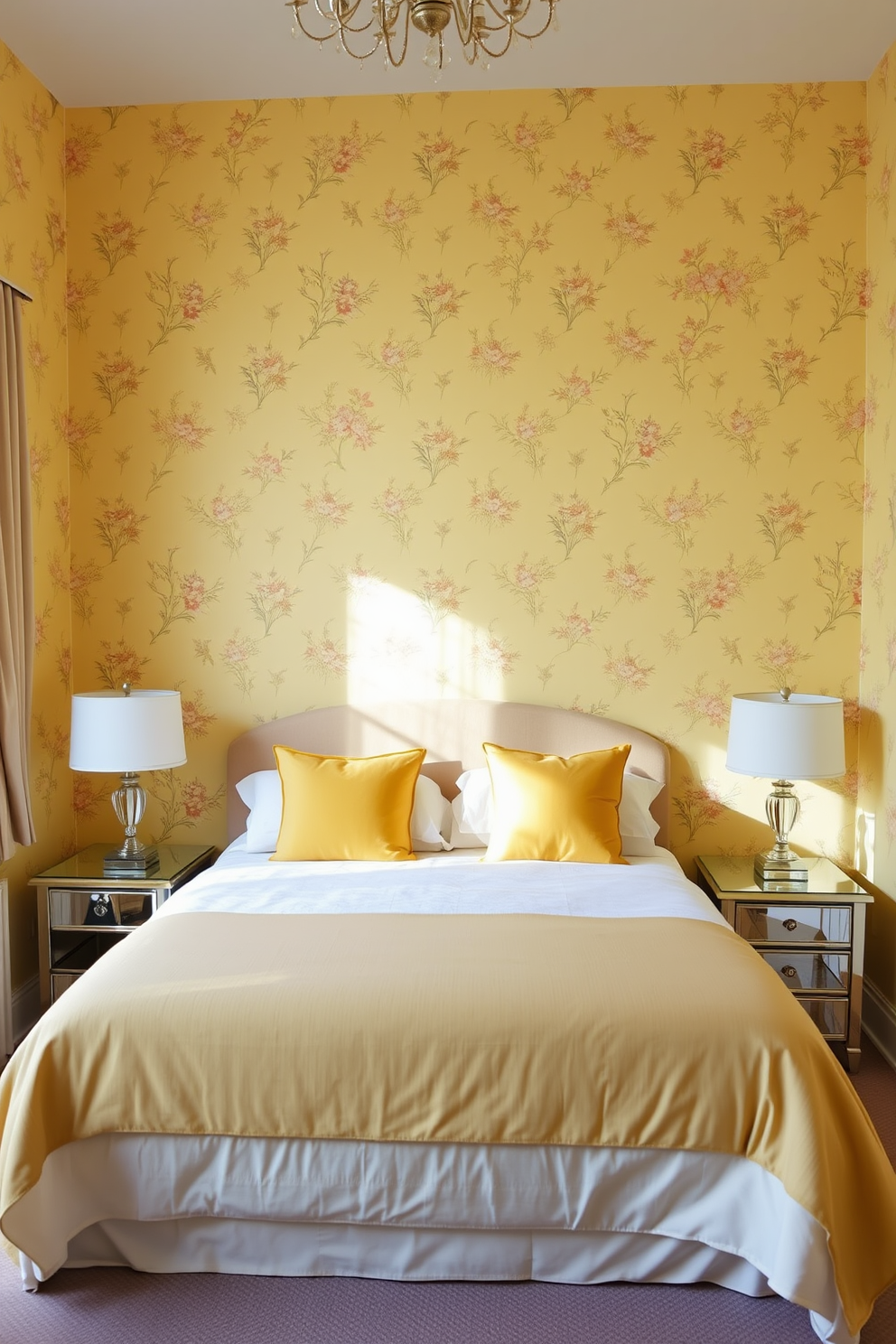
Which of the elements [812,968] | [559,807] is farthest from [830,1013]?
[559,807]

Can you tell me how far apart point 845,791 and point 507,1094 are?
6.76ft

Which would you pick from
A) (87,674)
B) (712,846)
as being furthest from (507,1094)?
(87,674)

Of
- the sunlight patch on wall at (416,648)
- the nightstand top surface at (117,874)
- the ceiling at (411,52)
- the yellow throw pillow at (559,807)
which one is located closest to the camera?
the ceiling at (411,52)

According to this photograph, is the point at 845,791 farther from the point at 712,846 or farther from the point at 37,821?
the point at 37,821

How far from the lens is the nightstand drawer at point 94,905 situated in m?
3.28

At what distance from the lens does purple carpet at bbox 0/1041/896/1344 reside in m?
1.99

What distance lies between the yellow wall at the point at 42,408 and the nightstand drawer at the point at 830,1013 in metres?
2.58

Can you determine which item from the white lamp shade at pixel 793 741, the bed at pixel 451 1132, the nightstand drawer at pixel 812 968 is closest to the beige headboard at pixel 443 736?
the white lamp shade at pixel 793 741

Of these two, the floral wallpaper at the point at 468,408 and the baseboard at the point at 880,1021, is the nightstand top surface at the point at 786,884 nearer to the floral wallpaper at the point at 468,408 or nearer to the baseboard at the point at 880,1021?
the floral wallpaper at the point at 468,408

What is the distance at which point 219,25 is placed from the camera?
3084mm

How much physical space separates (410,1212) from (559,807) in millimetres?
1360

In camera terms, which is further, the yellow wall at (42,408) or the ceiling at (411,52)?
the yellow wall at (42,408)

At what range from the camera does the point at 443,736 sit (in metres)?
3.62

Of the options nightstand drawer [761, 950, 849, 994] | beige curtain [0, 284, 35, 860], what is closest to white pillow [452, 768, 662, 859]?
nightstand drawer [761, 950, 849, 994]
